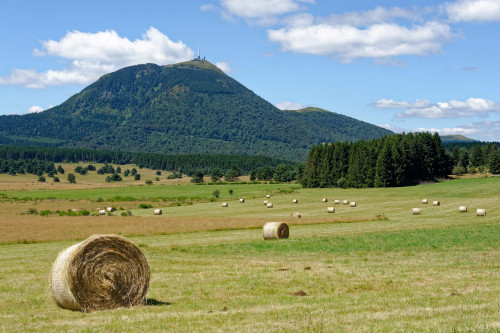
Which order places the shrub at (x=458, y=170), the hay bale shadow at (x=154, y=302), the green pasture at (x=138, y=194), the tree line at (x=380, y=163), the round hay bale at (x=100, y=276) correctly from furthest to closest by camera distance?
the shrub at (x=458, y=170), the tree line at (x=380, y=163), the green pasture at (x=138, y=194), the hay bale shadow at (x=154, y=302), the round hay bale at (x=100, y=276)

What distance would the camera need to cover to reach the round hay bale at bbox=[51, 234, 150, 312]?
1534 cm

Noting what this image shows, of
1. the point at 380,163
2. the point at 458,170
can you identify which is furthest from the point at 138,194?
the point at 458,170

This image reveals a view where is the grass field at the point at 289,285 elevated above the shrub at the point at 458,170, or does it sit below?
below

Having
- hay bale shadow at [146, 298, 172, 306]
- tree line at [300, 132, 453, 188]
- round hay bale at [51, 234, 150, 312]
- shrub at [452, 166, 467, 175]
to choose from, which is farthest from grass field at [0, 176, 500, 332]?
shrub at [452, 166, 467, 175]

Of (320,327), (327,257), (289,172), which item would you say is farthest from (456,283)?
(289,172)

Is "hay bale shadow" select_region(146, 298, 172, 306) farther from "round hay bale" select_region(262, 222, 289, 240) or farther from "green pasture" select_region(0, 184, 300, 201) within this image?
"green pasture" select_region(0, 184, 300, 201)

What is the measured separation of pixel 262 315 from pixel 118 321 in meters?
3.62

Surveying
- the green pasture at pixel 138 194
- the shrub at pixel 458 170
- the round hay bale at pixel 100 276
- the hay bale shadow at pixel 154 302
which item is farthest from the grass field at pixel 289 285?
the shrub at pixel 458 170

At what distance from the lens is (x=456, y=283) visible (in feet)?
58.5

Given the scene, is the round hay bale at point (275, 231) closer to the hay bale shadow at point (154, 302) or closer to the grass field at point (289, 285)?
the grass field at point (289, 285)

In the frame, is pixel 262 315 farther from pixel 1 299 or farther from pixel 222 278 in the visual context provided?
pixel 1 299

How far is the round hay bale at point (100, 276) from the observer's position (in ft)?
50.3

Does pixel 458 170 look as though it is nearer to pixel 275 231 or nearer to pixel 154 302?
pixel 275 231

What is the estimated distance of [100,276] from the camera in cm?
1568
